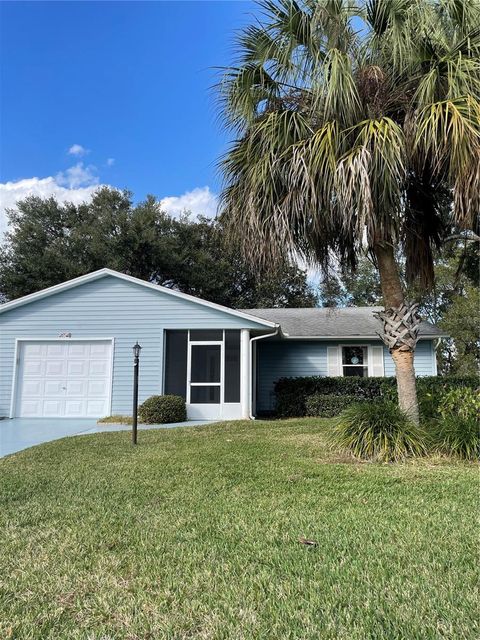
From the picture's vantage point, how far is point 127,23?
910cm

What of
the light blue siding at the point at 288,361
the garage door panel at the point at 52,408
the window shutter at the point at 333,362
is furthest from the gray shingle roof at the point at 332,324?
the garage door panel at the point at 52,408

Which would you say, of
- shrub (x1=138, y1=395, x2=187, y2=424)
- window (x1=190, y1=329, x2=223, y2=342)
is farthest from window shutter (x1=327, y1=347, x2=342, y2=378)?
shrub (x1=138, y1=395, x2=187, y2=424)

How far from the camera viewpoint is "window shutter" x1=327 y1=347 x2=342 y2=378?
1473 cm

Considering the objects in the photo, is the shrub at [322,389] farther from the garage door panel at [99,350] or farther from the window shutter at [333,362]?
the garage door panel at [99,350]

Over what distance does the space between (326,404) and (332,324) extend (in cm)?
376

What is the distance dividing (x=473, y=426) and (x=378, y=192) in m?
3.61

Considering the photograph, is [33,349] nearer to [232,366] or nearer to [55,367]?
[55,367]

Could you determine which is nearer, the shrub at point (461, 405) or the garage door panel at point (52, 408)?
the shrub at point (461, 405)

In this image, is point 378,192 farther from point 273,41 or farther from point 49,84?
point 49,84

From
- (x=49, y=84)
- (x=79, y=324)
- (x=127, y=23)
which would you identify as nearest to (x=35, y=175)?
(x=49, y=84)

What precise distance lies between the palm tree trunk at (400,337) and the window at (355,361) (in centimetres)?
796

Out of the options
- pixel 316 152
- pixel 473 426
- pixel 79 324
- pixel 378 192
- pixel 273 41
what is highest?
pixel 273 41

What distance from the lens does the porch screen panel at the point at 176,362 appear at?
12.5m

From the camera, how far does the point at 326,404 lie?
41.4 feet
